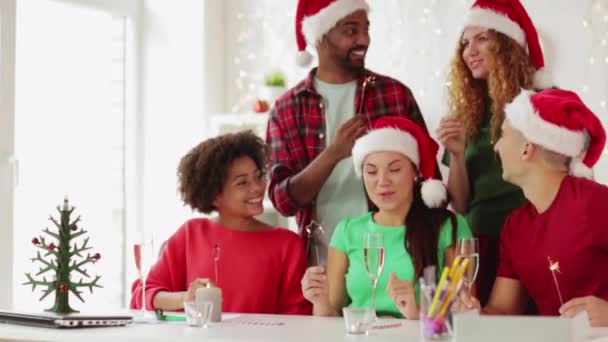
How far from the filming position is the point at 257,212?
3.23 m

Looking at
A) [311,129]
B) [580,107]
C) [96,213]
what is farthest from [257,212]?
[96,213]

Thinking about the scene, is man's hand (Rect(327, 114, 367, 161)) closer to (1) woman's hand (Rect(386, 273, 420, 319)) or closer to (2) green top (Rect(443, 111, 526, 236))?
(2) green top (Rect(443, 111, 526, 236))

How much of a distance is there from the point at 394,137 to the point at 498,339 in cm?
108

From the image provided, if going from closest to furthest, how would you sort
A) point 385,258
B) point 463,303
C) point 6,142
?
1. point 463,303
2. point 385,258
3. point 6,142

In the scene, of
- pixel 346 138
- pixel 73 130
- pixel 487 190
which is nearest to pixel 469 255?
pixel 487 190

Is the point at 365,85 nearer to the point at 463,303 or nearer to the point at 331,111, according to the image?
the point at 331,111

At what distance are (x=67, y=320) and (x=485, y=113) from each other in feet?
4.91

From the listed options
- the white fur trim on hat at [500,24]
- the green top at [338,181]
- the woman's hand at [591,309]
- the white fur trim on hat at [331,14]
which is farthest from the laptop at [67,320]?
the white fur trim on hat at [500,24]

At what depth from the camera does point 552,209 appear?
9.04 ft

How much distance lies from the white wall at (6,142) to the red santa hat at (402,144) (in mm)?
1489

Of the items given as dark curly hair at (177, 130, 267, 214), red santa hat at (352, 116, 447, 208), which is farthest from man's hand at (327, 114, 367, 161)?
dark curly hair at (177, 130, 267, 214)

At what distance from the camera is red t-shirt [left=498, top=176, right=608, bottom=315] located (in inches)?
106

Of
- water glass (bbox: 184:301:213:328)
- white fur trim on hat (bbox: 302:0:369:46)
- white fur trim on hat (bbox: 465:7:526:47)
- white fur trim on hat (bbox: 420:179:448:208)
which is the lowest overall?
water glass (bbox: 184:301:213:328)

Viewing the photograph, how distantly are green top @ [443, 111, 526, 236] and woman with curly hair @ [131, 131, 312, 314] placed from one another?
0.59 meters
